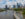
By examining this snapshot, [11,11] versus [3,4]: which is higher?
[3,4]

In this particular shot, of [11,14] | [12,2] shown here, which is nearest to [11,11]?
[11,14]

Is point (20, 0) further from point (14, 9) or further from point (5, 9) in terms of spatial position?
point (5, 9)

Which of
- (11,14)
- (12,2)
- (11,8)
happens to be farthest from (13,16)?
(12,2)

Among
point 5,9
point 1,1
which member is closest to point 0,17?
point 5,9

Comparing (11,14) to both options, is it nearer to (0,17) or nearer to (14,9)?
(14,9)

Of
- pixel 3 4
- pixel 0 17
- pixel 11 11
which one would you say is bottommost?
pixel 0 17

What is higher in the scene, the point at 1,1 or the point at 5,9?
the point at 1,1

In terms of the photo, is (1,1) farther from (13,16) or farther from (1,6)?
(13,16)
